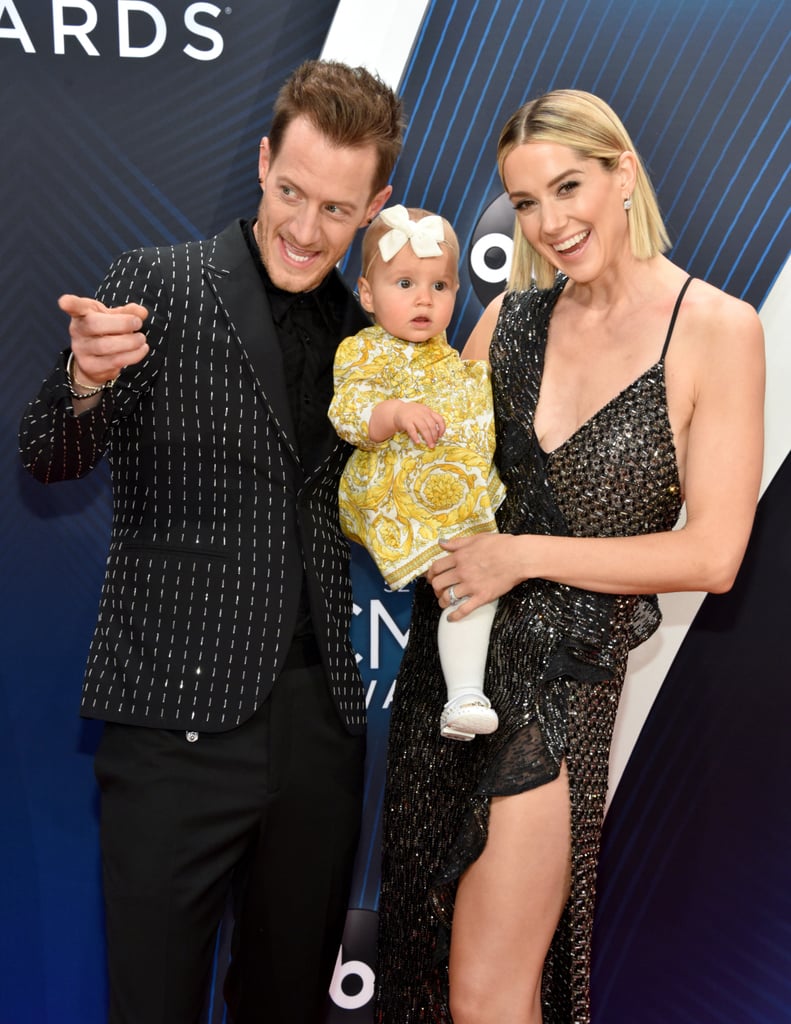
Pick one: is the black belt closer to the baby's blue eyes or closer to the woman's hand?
the woman's hand

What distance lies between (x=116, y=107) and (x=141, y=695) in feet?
5.17

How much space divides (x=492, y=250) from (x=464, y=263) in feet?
0.27

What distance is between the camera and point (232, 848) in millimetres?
2373

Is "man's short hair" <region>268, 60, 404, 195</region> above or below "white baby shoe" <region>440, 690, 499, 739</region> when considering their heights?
above

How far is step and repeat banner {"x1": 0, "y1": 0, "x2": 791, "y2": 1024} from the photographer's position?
2.93 meters

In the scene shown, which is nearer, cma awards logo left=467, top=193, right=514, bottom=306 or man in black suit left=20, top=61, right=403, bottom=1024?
man in black suit left=20, top=61, right=403, bottom=1024

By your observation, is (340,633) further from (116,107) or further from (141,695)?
(116,107)

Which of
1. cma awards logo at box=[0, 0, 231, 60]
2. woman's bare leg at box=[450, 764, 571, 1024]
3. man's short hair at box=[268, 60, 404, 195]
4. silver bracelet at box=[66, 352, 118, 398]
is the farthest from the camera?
cma awards logo at box=[0, 0, 231, 60]

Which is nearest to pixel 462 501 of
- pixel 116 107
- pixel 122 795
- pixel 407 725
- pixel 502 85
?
pixel 407 725

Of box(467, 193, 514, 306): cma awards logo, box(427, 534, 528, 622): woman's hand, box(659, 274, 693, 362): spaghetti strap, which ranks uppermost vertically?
box(659, 274, 693, 362): spaghetti strap

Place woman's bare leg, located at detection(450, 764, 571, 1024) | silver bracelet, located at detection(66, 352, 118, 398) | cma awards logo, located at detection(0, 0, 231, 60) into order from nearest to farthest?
silver bracelet, located at detection(66, 352, 118, 398) → woman's bare leg, located at detection(450, 764, 571, 1024) → cma awards logo, located at detection(0, 0, 231, 60)

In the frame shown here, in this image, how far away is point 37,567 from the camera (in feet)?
10.0

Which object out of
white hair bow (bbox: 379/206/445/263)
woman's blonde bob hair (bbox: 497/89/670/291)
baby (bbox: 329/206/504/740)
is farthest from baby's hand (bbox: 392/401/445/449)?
woman's blonde bob hair (bbox: 497/89/670/291)

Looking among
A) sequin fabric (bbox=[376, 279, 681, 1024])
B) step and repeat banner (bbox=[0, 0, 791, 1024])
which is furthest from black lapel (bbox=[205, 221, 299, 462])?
step and repeat banner (bbox=[0, 0, 791, 1024])
